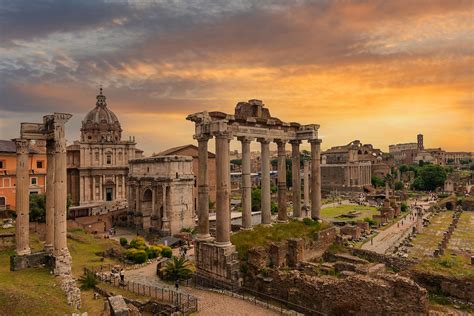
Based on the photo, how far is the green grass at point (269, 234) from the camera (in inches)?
867

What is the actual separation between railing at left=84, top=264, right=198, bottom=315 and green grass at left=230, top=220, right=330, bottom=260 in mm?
4290

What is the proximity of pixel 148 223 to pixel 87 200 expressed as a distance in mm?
14303

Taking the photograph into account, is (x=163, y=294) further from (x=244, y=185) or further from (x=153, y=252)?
(x=153, y=252)

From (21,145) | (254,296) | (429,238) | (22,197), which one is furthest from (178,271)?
(429,238)

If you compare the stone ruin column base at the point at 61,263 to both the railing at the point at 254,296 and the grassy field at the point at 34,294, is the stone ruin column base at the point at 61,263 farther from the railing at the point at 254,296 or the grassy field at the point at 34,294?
the railing at the point at 254,296

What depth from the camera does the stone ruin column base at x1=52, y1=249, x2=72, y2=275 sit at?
66.3 feet

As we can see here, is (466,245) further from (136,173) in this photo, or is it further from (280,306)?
(136,173)

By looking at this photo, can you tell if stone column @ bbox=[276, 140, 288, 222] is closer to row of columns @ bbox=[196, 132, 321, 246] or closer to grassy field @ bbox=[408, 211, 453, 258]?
row of columns @ bbox=[196, 132, 321, 246]

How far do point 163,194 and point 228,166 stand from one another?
26.1 meters

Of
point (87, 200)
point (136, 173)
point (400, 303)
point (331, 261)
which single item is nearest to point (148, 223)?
point (136, 173)

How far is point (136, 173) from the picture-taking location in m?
50.7

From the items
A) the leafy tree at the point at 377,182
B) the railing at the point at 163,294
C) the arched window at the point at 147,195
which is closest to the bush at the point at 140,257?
the railing at the point at 163,294

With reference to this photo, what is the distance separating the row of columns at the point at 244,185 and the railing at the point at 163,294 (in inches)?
143

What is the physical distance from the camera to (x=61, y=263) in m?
20.4
